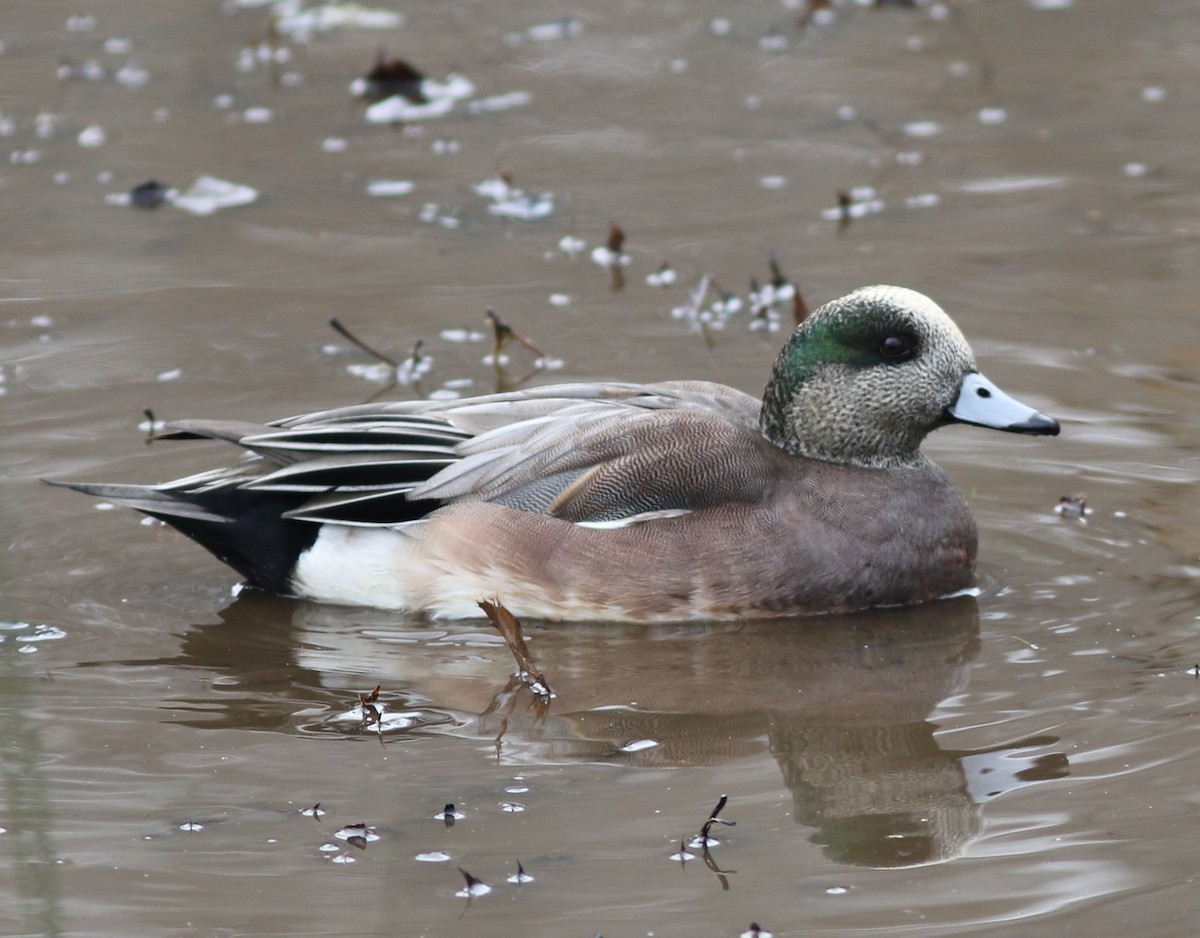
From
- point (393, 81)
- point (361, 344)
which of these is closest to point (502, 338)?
point (361, 344)

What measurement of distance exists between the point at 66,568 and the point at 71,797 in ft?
5.72

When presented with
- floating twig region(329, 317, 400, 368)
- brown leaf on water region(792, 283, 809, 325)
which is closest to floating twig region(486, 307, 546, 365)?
floating twig region(329, 317, 400, 368)

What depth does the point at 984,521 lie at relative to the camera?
6574mm

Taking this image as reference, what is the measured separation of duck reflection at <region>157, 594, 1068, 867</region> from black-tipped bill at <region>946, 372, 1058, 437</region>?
558 millimetres

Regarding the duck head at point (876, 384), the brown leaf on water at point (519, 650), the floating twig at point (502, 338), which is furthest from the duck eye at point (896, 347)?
the floating twig at point (502, 338)

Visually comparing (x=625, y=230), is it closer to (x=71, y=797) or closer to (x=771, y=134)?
(x=771, y=134)

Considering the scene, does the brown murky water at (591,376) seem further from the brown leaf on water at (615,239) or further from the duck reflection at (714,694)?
the brown leaf on water at (615,239)

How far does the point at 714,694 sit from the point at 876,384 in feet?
4.25

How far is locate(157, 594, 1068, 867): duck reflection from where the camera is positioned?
4.61 metres

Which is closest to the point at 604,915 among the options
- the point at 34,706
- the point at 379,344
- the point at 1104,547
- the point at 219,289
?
the point at 34,706

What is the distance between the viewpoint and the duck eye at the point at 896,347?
19.9 ft

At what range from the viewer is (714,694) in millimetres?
5355

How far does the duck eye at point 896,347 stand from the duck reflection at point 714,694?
788mm

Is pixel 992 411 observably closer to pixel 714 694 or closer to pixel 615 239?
pixel 714 694
